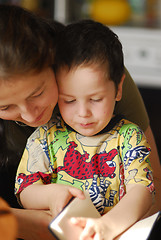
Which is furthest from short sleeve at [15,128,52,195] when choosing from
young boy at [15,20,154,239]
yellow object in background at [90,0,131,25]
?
yellow object in background at [90,0,131,25]

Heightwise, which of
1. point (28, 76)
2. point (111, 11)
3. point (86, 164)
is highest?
point (28, 76)

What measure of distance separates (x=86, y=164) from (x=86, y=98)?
188 mm

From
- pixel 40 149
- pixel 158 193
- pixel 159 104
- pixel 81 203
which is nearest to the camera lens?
pixel 81 203

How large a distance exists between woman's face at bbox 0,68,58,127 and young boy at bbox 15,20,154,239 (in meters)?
0.03

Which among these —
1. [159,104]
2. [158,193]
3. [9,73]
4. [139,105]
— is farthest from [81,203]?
[159,104]

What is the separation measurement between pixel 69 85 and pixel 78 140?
0.18 m

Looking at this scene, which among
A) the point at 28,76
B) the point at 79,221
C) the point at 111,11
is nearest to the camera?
the point at 79,221

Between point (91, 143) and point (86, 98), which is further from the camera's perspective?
point (91, 143)

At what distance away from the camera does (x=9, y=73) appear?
85 centimetres

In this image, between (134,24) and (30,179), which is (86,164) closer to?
(30,179)

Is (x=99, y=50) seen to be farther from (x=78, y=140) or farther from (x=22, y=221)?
(x=22, y=221)

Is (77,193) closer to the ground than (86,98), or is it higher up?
closer to the ground

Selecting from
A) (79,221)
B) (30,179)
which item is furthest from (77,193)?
(30,179)

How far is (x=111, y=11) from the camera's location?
306cm
